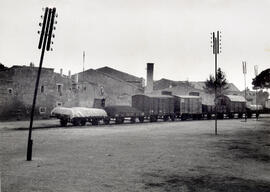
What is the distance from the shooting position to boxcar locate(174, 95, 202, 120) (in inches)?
1320

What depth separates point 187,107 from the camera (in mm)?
34250

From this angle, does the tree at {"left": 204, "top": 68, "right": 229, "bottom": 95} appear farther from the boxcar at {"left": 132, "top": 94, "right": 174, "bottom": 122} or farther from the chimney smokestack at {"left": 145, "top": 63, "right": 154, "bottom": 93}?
the boxcar at {"left": 132, "top": 94, "right": 174, "bottom": 122}

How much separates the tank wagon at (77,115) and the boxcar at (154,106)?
697 cm

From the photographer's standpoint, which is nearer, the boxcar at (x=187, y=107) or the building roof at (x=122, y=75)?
the boxcar at (x=187, y=107)

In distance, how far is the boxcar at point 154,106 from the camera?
31.3 metres

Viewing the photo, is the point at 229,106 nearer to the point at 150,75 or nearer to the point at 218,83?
the point at 150,75

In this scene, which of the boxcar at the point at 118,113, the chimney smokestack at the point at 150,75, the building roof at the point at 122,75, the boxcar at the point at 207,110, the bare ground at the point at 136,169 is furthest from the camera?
the building roof at the point at 122,75

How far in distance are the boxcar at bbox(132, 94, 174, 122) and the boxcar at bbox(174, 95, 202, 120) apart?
36.1 inches

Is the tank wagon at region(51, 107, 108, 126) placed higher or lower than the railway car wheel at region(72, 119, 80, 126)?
higher

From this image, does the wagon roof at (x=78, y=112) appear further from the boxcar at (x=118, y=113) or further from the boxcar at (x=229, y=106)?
the boxcar at (x=229, y=106)

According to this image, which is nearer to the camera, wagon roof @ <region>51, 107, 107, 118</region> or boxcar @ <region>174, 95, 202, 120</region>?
wagon roof @ <region>51, 107, 107, 118</region>

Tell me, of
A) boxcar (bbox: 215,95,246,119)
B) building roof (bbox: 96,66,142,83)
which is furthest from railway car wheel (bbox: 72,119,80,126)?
building roof (bbox: 96,66,142,83)

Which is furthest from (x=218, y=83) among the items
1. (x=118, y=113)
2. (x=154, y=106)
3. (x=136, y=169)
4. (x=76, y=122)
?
(x=136, y=169)

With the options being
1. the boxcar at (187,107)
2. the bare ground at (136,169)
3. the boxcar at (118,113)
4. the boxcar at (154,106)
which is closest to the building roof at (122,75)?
the boxcar at (187,107)
